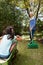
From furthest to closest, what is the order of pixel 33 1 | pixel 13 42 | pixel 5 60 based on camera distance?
pixel 33 1 < pixel 13 42 < pixel 5 60

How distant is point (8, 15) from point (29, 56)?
9.68 ft

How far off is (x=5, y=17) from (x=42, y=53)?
286cm

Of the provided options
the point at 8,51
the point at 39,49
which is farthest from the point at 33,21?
the point at 8,51

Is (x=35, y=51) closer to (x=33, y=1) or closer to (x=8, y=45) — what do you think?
(x=8, y=45)

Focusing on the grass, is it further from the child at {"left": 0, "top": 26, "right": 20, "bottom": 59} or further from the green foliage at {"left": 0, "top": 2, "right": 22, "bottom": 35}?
the green foliage at {"left": 0, "top": 2, "right": 22, "bottom": 35}

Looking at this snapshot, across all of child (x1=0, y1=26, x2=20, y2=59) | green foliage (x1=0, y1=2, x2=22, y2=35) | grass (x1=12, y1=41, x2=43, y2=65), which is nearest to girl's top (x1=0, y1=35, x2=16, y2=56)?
child (x1=0, y1=26, x2=20, y2=59)

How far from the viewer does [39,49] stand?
5.68m

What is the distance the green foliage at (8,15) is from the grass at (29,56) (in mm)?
1950

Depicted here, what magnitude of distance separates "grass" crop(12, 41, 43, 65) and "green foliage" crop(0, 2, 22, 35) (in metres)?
1.95

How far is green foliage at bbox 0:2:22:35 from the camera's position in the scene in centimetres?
752

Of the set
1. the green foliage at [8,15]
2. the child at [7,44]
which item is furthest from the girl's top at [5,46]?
the green foliage at [8,15]

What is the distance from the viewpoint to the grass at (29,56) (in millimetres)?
4484

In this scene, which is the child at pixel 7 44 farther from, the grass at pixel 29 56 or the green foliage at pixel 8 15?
the green foliage at pixel 8 15

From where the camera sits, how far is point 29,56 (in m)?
4.97
